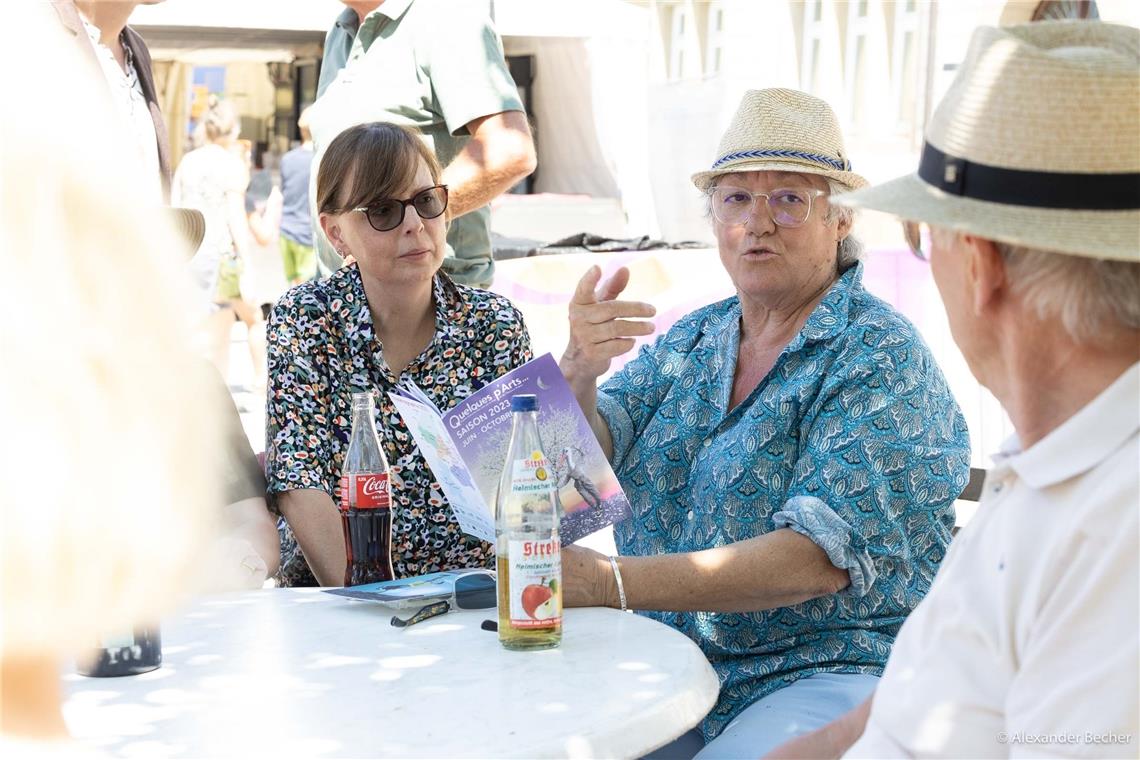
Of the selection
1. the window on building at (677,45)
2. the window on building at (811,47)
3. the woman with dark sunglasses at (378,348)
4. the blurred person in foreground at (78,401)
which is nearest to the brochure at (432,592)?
the woman with dark sunglasses at (378,348)

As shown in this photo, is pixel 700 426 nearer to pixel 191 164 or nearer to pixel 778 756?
pixel 778 756

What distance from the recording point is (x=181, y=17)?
986cm

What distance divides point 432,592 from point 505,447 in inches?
11.4

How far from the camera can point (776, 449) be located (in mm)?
2525

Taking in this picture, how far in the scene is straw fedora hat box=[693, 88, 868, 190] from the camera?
2.73 meters

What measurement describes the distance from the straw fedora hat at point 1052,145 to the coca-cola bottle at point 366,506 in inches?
49.4

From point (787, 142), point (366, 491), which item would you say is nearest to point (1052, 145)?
point (787, 142)

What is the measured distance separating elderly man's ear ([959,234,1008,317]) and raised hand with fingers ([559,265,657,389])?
110 centimetres

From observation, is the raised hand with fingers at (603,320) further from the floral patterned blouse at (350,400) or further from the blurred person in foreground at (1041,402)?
the blurred person in foreground at (1041,402)

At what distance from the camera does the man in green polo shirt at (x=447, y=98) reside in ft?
11.7

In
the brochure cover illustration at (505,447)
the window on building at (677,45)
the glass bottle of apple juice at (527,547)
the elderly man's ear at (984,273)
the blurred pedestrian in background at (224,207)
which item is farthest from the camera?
the window on building at (677,45)

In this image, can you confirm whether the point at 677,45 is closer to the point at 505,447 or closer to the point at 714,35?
the point at 714,35

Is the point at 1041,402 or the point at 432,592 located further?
the point at 432,592

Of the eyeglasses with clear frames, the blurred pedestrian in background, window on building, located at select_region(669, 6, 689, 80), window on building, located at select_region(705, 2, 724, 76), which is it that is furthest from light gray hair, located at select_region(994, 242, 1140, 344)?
window on building, located at select_region(669, 6, 689, 80)
